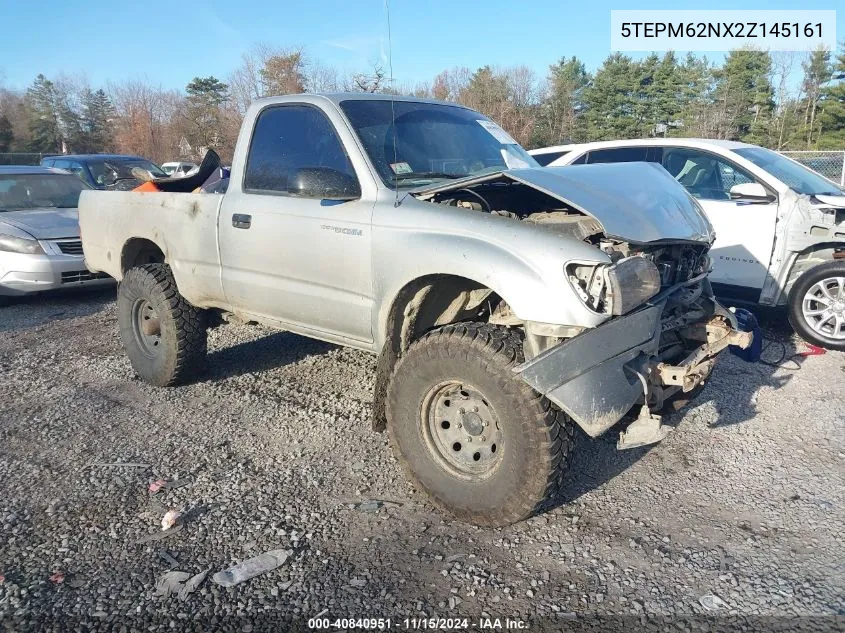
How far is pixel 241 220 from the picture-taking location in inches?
163

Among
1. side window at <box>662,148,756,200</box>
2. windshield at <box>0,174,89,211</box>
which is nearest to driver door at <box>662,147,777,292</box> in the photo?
side window at <box>662,148,756,200</box>

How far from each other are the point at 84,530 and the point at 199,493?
554mm

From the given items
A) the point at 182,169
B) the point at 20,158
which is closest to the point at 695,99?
the point at 182,169

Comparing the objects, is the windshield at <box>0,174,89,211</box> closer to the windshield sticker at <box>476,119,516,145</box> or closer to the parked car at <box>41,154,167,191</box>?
the parked car at <box>41,154,167,191</box>

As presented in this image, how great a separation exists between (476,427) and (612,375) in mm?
690

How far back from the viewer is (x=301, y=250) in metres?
3.80

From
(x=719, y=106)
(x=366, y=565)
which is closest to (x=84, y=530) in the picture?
(x=366, y=565)

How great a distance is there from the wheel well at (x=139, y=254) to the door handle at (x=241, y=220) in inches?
45.7

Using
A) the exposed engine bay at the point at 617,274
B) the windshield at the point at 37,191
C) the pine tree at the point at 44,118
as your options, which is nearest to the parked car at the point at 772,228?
the exposed engine bay at the point at 617,274

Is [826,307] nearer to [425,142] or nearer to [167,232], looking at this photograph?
[425,142]

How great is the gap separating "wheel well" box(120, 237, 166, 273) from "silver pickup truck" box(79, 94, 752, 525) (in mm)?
373

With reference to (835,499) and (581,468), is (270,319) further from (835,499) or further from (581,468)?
(835,499)

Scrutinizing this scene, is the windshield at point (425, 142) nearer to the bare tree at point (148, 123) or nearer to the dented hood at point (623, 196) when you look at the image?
the dented hood at point (623, 196)

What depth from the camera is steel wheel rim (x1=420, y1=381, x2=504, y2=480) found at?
3051mm
